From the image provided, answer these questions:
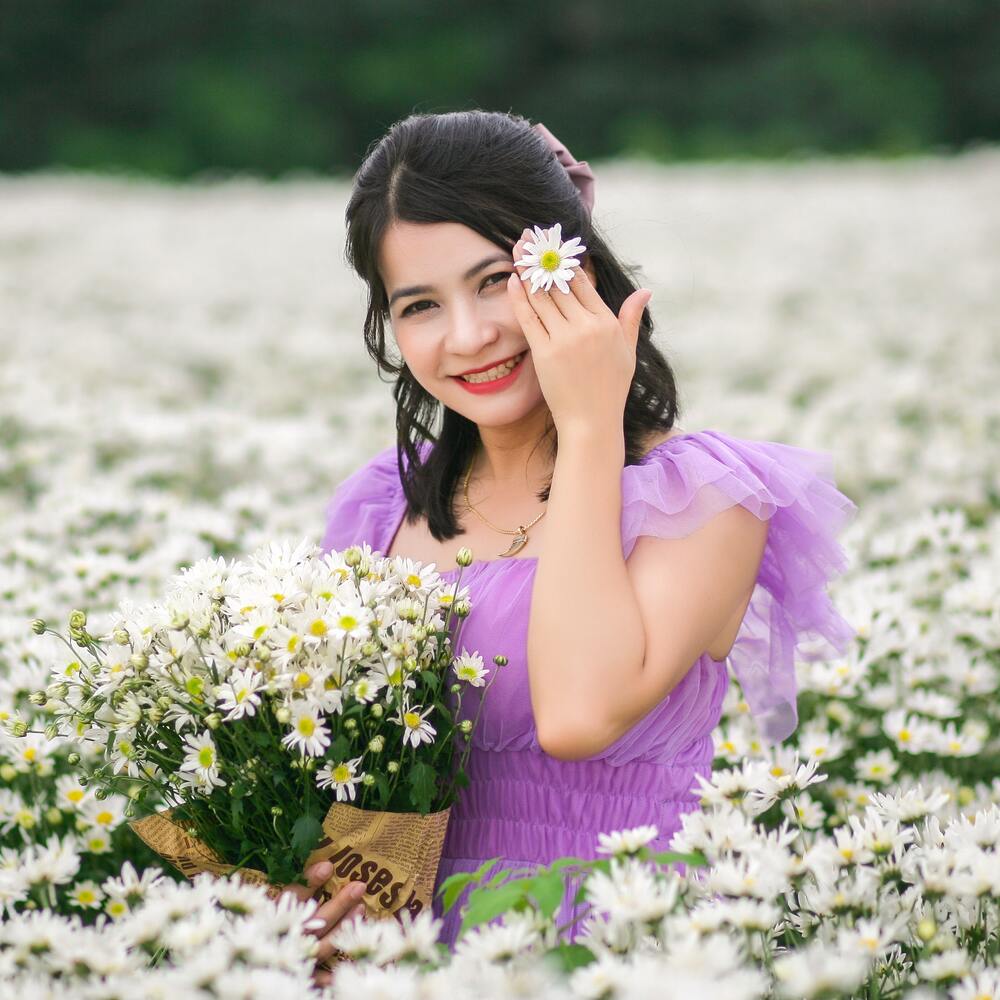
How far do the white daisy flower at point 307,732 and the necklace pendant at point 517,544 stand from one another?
64cm

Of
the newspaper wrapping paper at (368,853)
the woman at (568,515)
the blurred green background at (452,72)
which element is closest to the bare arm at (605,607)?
the woman at (568,515)

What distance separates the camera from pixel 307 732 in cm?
177

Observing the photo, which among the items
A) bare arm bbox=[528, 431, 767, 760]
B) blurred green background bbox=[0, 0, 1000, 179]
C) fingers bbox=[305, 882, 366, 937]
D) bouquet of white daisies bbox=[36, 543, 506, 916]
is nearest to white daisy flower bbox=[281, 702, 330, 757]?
bouquet of white daisies bbox=[36, 543, 506, 916]

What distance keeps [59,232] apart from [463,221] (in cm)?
1052

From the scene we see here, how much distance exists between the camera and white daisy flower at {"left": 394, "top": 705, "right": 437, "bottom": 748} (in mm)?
1826

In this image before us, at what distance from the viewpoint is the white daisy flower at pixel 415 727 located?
71.9 inches

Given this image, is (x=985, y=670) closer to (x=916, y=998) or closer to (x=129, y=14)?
(x=916, y=998)

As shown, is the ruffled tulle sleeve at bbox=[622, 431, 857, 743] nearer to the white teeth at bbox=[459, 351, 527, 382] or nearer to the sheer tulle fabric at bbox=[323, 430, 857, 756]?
the sheer tulle fabric at bbox=[323, 430, 857, 756]

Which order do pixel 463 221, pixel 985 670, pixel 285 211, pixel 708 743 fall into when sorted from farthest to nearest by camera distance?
pixel 285 211
pixel 985 670
pixel 708 743
pixel 463 221

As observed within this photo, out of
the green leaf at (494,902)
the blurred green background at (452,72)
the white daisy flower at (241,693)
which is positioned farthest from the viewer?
the blurred green background at (452,72)

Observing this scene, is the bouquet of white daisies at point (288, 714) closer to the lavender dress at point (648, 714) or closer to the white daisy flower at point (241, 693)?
the white daisy flower at point (241, 693)

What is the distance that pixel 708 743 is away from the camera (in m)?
2.32

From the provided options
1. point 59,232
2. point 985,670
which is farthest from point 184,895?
point 59,232

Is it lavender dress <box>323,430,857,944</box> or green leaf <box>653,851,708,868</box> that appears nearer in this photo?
green leaf <box>653,851,708,868</box>
